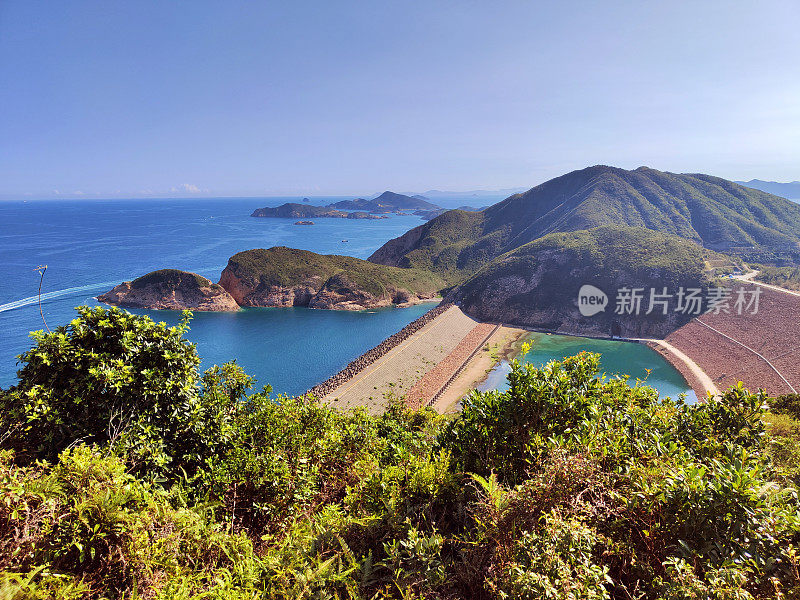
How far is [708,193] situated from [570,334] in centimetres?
7975

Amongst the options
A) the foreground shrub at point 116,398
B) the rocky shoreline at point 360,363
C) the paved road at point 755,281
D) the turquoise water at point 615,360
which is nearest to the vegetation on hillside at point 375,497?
the foreground shrub at point 116,398

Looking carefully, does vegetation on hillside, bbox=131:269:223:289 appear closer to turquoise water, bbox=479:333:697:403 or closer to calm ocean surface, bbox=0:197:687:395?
calm ocean surface, bbox=0:197:687:395

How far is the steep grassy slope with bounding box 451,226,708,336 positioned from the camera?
46781mm

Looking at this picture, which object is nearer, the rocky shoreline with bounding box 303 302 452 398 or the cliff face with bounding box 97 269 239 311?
the rocky shoreline with bounding box 303 302 452 398

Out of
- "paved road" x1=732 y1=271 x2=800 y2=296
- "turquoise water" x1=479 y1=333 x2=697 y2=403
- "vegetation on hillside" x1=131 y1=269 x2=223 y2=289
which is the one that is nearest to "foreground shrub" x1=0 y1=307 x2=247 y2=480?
"turquoise water" x1=479 y1=333 x2=697 y2=403

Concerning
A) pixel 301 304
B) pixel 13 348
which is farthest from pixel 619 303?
pixel 13 348

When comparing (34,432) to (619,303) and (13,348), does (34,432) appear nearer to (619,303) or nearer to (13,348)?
(13,348)

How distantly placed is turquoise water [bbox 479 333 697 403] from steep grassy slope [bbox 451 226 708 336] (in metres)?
3.48

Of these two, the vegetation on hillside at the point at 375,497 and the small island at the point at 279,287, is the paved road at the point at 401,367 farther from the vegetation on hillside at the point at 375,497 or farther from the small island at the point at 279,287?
the small island at the point at 279,287

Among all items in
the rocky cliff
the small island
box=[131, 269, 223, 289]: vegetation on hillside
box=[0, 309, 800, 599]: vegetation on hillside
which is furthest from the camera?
the rocky cliff

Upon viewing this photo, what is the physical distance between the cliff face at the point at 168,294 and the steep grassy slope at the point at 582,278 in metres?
39.5

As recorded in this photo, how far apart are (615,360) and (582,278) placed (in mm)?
16898

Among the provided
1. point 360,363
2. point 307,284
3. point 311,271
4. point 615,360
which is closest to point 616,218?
point 615,360

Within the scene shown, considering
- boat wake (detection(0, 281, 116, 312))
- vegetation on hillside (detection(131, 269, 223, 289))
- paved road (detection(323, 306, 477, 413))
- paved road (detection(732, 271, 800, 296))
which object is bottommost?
paved road (detection(323, 306, 477, 413))
